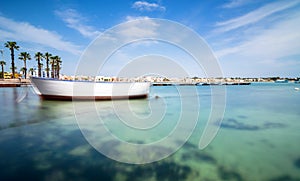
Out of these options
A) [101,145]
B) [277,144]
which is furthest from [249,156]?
[101,145]

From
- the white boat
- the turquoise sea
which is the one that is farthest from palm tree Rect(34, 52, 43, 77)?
the turquoise sea

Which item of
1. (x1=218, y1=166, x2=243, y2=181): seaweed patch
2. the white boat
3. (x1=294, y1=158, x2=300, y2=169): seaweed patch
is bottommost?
(x1=294, y1=158, x2=300, y2=169): seaweed patch

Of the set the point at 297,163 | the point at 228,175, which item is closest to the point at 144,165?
the point at 228,175

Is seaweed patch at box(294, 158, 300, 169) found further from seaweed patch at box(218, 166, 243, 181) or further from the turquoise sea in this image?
seaweed patch at box(218, 166, 243, 181)

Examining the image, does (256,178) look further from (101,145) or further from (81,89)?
(81,89)

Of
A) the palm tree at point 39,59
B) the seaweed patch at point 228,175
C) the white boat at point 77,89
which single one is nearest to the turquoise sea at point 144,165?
the seaweed patch at point 228,175

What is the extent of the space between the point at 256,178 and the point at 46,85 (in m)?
17.8

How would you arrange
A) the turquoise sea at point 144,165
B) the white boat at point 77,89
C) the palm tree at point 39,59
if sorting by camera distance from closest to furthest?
the turquoise sea at point 144,165 < the white boat at point 77,89 < the palm tree at point 39,59

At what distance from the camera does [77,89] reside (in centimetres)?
1664

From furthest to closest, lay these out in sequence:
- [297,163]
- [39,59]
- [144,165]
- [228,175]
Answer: [39,59]
[297,163]
[144,165]
[228,175]

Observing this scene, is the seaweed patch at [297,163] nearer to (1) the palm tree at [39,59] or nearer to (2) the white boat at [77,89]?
(2) the white boat at [77,89]

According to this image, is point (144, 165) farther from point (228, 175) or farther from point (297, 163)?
point (297, 163)

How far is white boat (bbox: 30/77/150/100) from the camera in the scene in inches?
627

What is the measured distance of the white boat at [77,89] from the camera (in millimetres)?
15914
